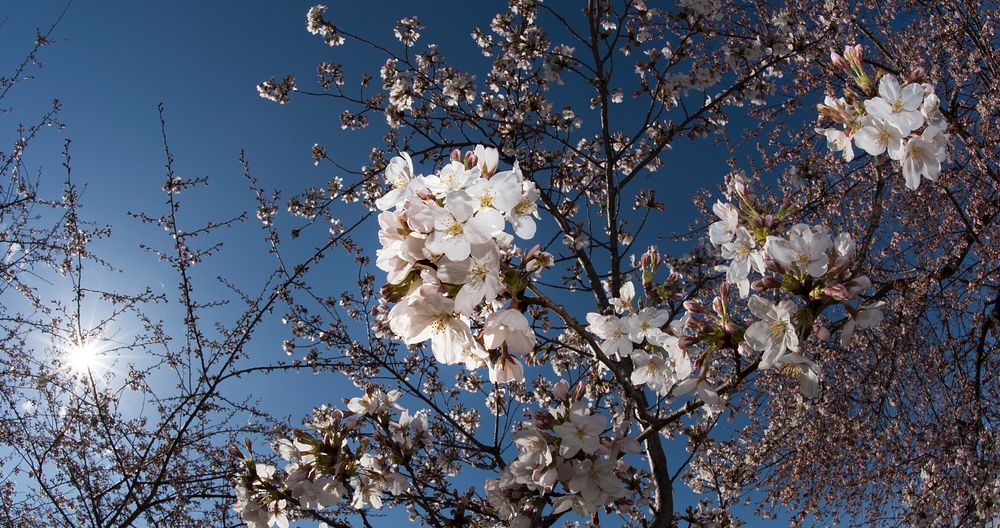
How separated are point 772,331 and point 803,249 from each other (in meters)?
0.24

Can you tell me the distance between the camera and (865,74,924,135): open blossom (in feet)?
5.10

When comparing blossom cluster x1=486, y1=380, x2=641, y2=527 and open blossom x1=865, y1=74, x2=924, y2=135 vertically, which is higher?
open blossom x1=865, y1=74, x2=924, y2=135

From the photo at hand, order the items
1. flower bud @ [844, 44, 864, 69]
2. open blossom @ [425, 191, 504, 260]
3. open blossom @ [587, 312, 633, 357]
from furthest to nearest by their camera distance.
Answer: open blossom @ [587, 312, 633, 357] < flower bud @ [844, 44, 864, 69] < open blossom @ [425, 191, 504, 260]

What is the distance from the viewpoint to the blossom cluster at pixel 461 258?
1274 millimetres

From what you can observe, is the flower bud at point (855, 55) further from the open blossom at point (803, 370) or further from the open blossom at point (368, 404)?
the open blossom at point (368, 404)

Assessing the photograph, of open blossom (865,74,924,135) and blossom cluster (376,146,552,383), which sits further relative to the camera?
open blossom (865,74,924,135)

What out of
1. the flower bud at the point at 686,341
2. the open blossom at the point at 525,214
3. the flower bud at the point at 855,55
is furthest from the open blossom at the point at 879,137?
the open blossom at the point at 525,214

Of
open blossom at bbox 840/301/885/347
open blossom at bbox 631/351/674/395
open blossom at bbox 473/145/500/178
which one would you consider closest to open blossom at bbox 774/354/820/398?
open blossom at bbox 840/301/885/347

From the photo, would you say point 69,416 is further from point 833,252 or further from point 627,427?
point 833,252

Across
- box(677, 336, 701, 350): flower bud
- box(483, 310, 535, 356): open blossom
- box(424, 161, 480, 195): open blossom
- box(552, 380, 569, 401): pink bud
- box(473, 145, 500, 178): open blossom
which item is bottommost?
box(483, 310, 535, 356): open blossom

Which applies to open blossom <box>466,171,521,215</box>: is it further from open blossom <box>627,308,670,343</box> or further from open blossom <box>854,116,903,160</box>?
open blossom <box>854,116,903,160</box>

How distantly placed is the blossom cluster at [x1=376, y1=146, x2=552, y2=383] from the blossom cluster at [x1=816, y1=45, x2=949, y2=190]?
3.41ft

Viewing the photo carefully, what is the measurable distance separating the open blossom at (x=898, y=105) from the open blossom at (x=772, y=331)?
60 cm

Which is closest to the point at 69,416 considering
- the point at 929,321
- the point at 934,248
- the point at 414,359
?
the point at 414,359
